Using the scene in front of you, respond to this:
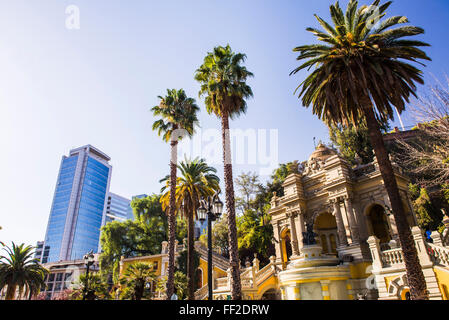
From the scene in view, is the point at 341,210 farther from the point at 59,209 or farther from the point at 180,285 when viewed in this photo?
the point at 59,209

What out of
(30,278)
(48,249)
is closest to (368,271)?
(30,278)

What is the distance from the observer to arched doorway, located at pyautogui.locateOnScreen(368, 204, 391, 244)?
83.2 feet

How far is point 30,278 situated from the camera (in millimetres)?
35781

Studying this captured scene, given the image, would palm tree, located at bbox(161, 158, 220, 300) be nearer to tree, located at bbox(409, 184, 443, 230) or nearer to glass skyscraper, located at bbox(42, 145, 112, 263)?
tree, located at bbox(409, 184, 443, 230)

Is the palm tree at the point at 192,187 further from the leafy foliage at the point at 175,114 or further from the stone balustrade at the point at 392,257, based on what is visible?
the stone balustrade at the point at 392,257

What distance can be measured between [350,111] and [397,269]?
10.1m

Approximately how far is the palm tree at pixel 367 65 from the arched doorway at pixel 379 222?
12.1m

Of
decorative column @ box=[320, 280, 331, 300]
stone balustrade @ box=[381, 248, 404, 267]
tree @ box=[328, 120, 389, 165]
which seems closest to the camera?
stone balustrade @ box=[381, 248, 404, 267]

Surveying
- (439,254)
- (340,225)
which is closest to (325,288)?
(340,225)

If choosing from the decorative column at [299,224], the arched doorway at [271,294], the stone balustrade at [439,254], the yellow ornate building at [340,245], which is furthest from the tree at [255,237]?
the stone balustrade at [439,254]

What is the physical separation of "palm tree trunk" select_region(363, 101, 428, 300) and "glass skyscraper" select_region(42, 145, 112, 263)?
14493 cm

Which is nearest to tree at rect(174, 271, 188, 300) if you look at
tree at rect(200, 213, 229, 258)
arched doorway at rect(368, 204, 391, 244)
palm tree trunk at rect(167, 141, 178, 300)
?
palm tree trunk at rect(167, 141, 178, 300)
